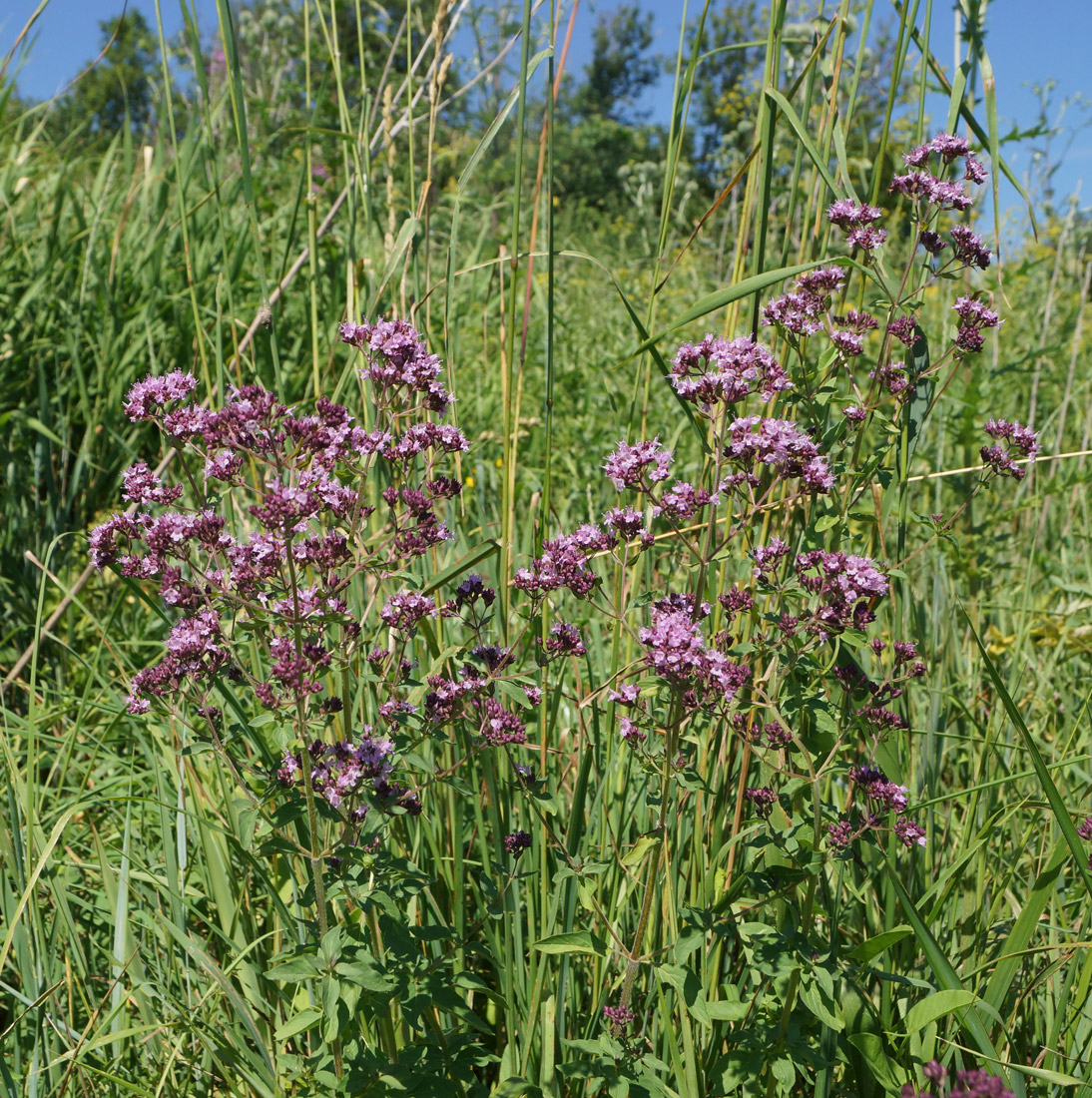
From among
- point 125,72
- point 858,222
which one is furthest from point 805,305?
point 125,72

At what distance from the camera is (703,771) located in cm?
179

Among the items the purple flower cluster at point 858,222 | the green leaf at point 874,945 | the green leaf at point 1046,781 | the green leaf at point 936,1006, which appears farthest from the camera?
the purple flower cluster at point 858,222

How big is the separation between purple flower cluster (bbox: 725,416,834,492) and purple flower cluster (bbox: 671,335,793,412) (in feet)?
0.19

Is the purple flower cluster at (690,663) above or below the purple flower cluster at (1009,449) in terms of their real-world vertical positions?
below

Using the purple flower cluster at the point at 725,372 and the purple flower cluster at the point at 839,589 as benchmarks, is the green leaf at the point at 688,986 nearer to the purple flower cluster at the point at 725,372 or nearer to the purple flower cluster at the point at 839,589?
the purple flower cluster at the point at 839,589

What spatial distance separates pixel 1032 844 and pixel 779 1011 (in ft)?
3.67

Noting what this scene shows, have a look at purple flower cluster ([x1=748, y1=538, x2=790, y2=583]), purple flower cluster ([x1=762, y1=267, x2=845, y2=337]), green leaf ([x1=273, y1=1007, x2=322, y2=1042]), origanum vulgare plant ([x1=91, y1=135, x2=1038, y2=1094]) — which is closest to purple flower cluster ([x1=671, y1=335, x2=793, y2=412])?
origanum vulgare plant ([x1=91, y1=135, x2=1038, y2=1094])

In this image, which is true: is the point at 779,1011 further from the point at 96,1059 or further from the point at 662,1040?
the point at 96,1059

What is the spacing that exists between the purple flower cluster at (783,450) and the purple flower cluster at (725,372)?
59 mm

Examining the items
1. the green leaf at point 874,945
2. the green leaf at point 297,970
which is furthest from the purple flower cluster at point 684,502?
the green leaf at point 297,970

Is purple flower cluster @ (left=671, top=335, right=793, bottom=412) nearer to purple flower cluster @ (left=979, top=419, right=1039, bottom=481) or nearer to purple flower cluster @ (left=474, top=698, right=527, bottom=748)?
purple flower cluster @ (left=979, top=419, right=1039, bottom=481)

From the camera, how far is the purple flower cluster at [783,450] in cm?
142

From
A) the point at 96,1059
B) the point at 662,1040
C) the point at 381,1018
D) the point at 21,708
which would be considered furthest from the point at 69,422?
the point at 662,1040

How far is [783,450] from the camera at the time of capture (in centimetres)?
142
